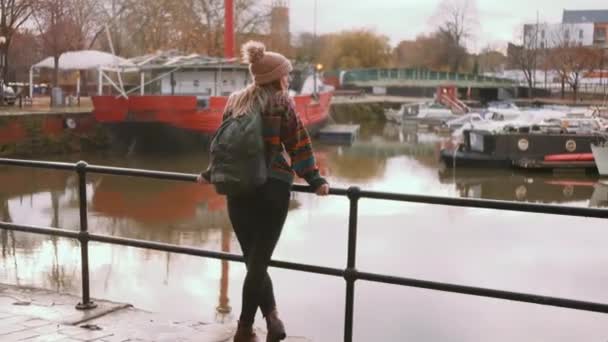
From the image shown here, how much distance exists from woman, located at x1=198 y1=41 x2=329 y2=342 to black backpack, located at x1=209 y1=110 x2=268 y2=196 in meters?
0.07

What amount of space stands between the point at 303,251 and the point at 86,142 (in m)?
19.2

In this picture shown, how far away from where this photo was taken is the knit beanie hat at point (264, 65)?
361 cm

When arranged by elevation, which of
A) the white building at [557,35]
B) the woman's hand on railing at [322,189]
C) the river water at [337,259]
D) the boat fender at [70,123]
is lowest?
the river water at [337,259]

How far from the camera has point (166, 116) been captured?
2686 centimetres

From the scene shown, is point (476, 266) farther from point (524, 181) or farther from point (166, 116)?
point (166, 116)

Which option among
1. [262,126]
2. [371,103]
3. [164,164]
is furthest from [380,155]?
[371,103]

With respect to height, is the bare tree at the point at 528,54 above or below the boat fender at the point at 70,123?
above

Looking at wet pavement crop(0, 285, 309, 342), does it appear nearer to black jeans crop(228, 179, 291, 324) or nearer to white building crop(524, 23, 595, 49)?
black jeans crop(228, 179, 291, 324)

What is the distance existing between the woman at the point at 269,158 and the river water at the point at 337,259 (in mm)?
2737

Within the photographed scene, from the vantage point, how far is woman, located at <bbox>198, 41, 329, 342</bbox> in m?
3.57

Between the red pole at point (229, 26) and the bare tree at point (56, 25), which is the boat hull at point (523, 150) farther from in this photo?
the bare tree at point (56, 25)

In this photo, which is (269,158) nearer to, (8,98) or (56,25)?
(8,98)

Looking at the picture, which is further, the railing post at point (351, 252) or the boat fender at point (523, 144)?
the boat fender at point (523, 144)

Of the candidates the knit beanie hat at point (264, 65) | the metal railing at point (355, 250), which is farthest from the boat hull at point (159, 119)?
the knit beanie hat at point (264, 65)
